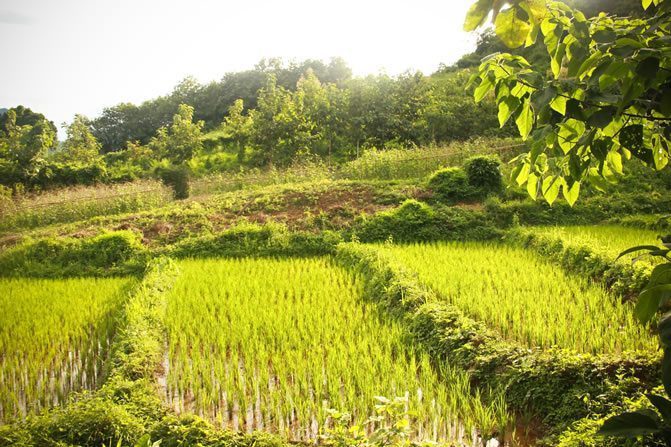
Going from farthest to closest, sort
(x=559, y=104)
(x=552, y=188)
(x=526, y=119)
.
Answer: (x=552, y=188) → (x=526, y=119) → (x=559, y=104)

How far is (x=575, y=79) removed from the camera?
1280mm

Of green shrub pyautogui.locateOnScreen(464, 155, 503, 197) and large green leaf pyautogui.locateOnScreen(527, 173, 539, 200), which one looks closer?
large green leaf pyautogui.locateOnScreen(527, 173, 539, 200)

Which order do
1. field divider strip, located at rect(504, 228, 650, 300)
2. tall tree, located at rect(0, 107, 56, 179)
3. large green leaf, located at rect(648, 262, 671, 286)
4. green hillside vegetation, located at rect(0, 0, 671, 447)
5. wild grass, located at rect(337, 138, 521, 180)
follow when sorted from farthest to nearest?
tall tree, located at rect(0, 107, 56, 179), wild grass, located at rect(337, 138, 521, 180), field divider strip, located at rect(504, 228, 650, 300), green hillside vegetation, located at rect(0, 0, 671, 447), large green leaf, located at rect(648, 262, 671, 286)

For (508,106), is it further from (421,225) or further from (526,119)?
(421,225)

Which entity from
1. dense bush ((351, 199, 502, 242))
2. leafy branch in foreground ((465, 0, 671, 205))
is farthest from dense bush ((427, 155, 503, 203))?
leafy branch in foreground ((465, 0, 671, 205))

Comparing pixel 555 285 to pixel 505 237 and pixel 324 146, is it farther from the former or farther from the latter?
pixel 324 146

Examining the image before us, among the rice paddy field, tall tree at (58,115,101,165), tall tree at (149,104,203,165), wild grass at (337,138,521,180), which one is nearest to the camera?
the rice paddy field

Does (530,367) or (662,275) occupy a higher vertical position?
(662,275)

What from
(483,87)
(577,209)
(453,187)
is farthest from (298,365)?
(577,209)

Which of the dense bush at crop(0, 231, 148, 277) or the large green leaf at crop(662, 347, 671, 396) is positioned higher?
the large green leaf at crop(662, 347, 671, 396)

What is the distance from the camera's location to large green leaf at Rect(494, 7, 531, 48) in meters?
1.14

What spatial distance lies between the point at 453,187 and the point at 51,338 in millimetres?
9507

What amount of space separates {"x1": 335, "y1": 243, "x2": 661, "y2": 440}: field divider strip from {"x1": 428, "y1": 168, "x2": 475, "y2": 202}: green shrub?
6.79 metres

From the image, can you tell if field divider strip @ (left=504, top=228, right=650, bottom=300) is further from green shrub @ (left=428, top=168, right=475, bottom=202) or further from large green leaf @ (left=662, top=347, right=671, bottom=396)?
large green leaf @ (left=662, top=347, right=671, bottom=396)
